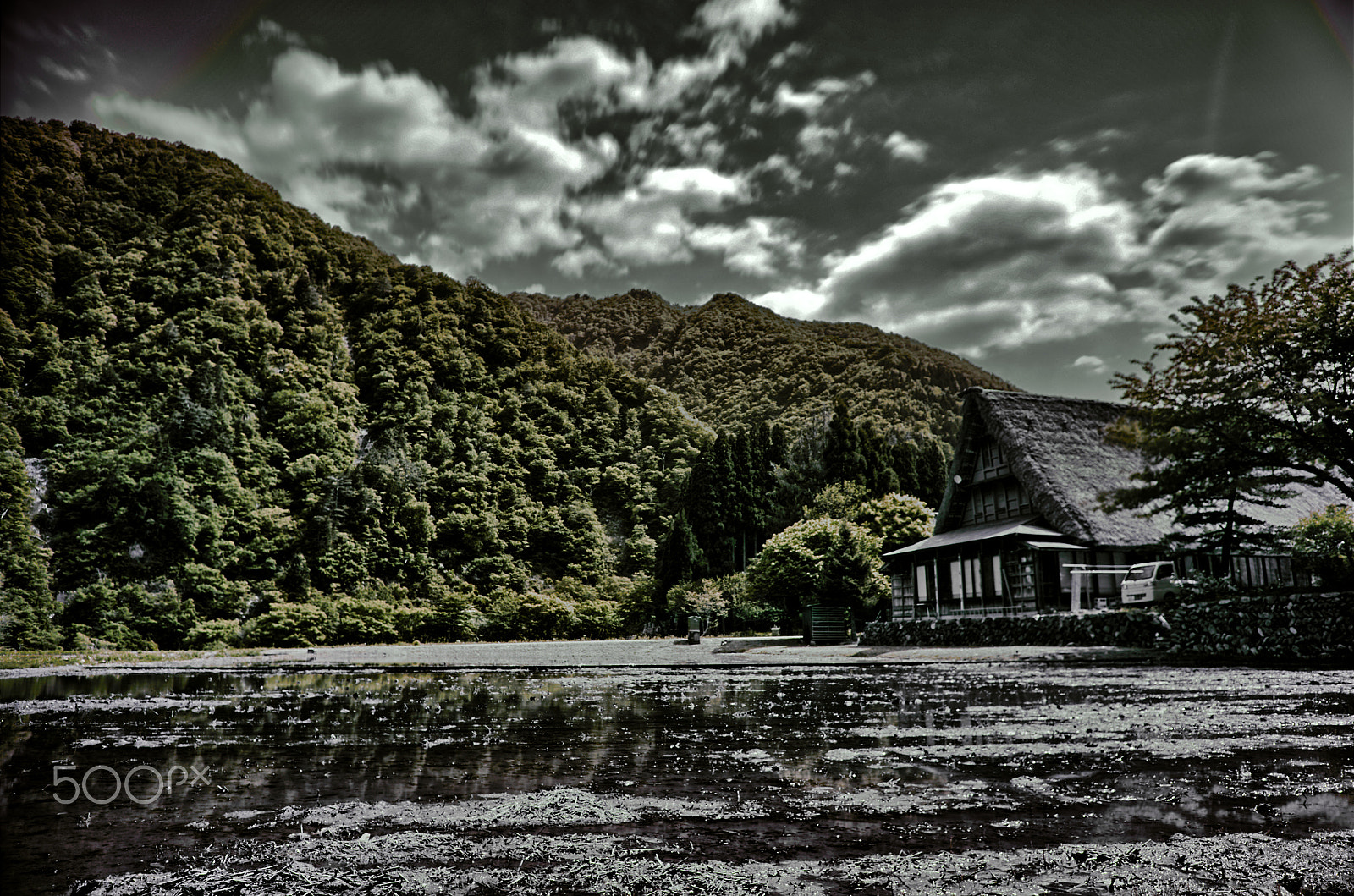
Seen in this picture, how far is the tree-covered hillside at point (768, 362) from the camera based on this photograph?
7812cm

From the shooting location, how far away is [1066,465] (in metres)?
26.3

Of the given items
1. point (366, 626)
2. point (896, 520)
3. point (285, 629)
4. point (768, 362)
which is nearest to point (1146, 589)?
point (896, 520)

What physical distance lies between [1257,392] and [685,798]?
16.2 meters

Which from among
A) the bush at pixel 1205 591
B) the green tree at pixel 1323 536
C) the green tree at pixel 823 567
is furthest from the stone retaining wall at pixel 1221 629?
the green tree at pixel 823 567

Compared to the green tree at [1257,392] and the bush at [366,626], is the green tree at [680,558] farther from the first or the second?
the green tree at [1257,392]

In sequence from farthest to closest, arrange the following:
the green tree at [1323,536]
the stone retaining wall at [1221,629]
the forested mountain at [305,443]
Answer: the forested mountain at [305,443] → the green tree at [1323,536] → the stone retaining wall at [1221,629]

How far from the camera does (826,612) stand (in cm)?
2880

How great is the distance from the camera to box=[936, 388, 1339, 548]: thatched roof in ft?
79.8

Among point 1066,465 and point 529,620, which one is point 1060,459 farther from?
point 529,620

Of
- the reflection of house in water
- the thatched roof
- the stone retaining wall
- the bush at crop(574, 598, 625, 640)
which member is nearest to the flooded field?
the stone retaining wall

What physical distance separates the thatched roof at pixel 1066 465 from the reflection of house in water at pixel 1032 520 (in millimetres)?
40

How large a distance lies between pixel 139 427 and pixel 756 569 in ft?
132

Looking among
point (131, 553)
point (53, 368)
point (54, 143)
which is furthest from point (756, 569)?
point (54, 143)

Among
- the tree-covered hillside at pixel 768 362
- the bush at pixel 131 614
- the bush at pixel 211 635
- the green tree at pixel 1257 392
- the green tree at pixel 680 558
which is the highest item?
the tree-covered hillside at pixel 768 362
